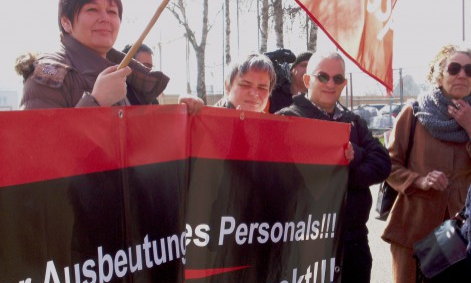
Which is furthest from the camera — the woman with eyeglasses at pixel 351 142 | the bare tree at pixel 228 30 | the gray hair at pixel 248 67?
the bare tree at pixel 228 30

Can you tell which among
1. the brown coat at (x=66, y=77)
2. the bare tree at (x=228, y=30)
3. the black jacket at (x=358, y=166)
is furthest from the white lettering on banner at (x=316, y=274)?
the bare tree at (x=228, y=30)

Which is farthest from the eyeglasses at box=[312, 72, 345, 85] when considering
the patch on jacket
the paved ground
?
the paved ground

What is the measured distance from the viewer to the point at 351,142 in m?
3.34

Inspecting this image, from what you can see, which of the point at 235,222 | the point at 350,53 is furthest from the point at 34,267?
the point at 350,53

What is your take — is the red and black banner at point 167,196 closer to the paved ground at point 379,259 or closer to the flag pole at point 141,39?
the flag pole at point 141,39

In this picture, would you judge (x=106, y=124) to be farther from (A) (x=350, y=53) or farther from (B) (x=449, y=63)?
(B) (x=449, y=63)

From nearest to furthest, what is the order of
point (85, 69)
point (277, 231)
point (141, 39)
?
point (141, 39) < point (85, 69) < point (277, 231)

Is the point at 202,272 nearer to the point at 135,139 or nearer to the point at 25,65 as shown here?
the point at 135,139

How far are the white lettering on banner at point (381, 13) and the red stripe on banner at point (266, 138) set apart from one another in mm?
791

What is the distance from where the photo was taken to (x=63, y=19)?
2.53 meters

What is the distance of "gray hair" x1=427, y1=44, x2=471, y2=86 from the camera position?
12.6 feet

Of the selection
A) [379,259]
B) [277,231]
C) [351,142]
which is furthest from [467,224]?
[379,259]

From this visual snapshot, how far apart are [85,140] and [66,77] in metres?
0.36

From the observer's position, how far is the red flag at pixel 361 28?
11.2ft
